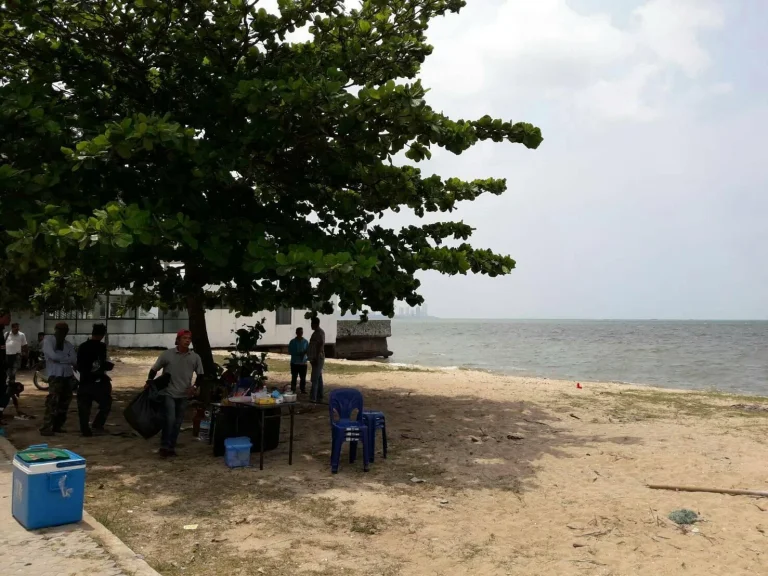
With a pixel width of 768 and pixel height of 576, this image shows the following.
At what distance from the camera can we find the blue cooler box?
17.6ft

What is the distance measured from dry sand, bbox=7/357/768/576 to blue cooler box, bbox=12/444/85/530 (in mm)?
556

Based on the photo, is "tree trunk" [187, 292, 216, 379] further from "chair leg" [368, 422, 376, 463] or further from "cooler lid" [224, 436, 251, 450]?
"chair leg" [368, 422, 376, 463]

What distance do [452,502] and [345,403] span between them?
2.60 meters

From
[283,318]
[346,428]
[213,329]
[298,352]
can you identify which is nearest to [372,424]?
[346,428]

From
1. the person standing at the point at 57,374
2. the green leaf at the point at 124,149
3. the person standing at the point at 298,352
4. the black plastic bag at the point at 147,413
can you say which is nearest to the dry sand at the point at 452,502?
the person standing at the point at 57,374

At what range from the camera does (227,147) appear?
983 cm

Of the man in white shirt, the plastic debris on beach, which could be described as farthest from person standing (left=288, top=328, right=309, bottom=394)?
the plastic debris on beach

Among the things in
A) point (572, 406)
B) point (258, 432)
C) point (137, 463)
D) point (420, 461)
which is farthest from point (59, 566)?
point (572, 406)

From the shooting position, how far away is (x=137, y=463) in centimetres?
840

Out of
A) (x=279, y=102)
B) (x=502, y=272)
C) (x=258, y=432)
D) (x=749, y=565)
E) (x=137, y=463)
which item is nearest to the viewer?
(x=749, y=565)

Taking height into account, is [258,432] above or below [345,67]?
below

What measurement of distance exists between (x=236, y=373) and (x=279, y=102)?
5.04 meters

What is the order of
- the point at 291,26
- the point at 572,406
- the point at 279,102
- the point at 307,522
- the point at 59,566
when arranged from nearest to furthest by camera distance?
the point at 59,566 < the point at 307,522 < the point at 279,102 < the point at 291,26 < the point at 572,406

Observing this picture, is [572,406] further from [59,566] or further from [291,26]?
[59,566]
